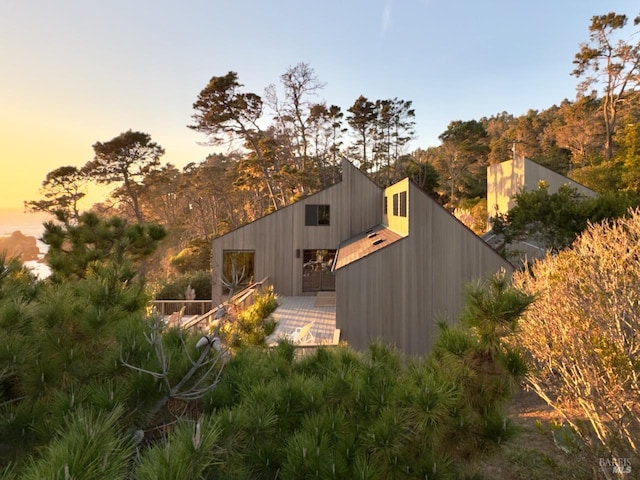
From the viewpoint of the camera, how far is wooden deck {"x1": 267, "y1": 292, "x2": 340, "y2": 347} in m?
8.53

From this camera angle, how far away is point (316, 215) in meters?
15.0

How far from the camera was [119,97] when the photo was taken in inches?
517

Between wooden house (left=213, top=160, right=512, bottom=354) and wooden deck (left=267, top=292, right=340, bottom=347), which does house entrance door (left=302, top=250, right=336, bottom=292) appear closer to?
wooden deck (left=267, top=292, right=340, bottom=347)

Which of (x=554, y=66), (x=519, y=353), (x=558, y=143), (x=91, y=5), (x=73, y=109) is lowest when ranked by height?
(x=519, y=353)

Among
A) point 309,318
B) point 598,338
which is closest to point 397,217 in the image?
point 309,318

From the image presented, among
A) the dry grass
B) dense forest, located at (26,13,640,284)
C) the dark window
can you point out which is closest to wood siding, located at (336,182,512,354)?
the dark window

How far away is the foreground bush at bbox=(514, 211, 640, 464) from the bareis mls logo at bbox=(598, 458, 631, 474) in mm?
111

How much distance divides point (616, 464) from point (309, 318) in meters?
8.31

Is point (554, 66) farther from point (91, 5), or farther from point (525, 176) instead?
point (91, 5)

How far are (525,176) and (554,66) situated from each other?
45.8 ft

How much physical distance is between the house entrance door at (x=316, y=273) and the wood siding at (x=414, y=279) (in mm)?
6106

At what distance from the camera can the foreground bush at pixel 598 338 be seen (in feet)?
12.8

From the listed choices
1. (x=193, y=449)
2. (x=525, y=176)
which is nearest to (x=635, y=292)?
(x=193, y=449)

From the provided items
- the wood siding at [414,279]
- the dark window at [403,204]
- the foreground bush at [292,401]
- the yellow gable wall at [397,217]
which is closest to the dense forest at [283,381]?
the foreground bush at [292,401]
